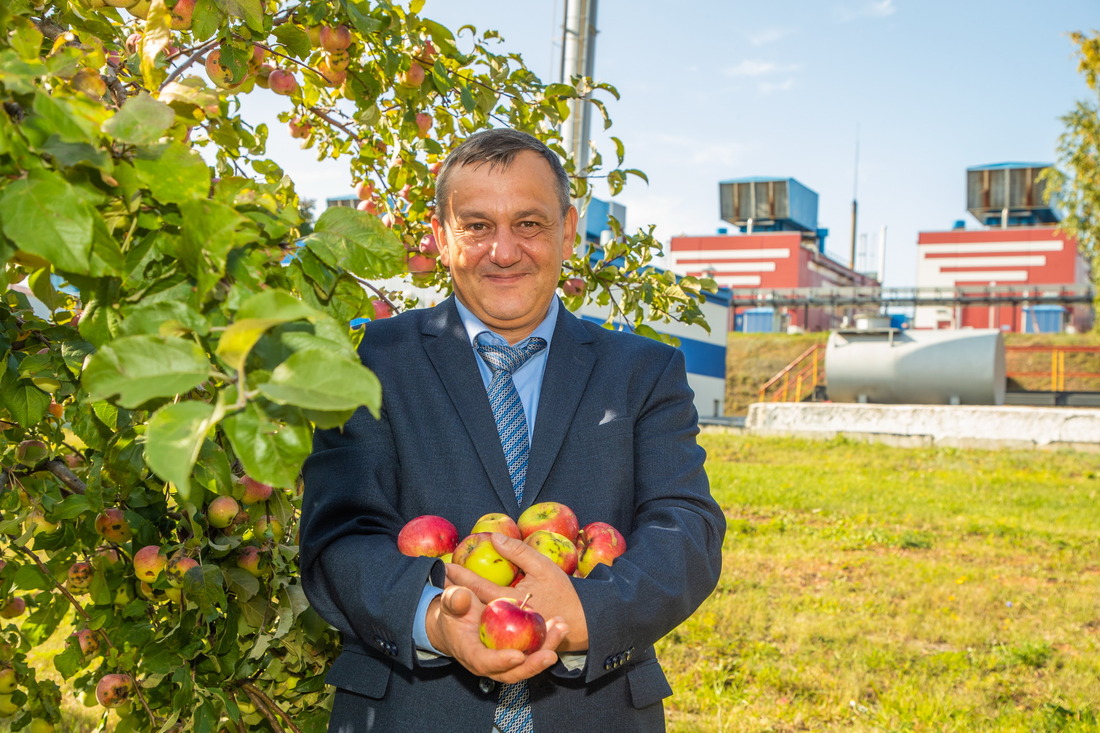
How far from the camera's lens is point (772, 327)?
103 ft

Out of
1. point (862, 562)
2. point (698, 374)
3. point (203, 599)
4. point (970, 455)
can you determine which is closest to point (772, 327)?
point (698, 374)

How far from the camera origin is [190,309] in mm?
873

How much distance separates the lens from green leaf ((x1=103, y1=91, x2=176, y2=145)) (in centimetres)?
87

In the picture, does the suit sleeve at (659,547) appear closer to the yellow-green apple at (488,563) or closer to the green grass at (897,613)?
the yellow-green apple at (488,563)

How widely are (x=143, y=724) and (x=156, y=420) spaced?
5.58 ft

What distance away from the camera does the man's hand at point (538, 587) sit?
1429 millimetres

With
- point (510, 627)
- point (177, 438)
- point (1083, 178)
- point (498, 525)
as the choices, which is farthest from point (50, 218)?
point (1083, 178)

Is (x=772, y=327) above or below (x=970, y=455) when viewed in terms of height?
above

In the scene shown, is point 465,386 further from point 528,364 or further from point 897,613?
point 897,613

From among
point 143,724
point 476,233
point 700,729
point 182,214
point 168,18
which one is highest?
point 168,18

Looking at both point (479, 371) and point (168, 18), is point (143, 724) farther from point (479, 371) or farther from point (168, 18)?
point (168, 18)

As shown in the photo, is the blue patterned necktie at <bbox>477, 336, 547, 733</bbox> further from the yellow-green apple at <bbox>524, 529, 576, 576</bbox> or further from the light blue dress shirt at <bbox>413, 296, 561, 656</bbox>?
the yellow-green apple at <bbox>524, 529, 576, 576</bbox>

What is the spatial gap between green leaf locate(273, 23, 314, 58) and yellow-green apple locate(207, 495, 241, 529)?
98 cm

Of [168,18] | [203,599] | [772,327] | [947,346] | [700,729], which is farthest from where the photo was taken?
[772,327]
